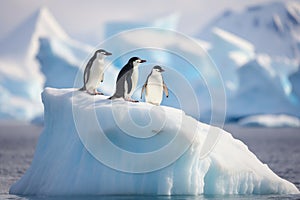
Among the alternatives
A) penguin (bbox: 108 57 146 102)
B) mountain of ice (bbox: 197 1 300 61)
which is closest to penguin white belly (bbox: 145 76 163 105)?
penguin (bbox: 108 57 146 102)

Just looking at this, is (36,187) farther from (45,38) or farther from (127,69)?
(45,38)

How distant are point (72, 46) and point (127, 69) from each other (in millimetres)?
53799

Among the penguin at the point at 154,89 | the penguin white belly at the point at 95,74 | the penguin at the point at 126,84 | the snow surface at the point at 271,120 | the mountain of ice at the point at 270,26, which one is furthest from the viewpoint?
the mountain of ice at the point at 270,26

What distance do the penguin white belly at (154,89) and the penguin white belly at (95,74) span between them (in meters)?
1.18

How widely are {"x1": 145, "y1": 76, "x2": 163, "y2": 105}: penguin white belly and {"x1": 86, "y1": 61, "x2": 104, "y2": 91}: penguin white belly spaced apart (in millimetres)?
1184

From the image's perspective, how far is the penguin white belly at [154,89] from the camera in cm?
1228

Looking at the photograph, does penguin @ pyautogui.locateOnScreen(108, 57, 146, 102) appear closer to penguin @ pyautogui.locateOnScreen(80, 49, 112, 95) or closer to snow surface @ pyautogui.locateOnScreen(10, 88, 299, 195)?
snow surface @ pyautogui.locateOnScreen(10, 88, 299, 195)

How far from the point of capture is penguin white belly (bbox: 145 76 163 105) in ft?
40.3

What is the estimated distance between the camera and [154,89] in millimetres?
12320

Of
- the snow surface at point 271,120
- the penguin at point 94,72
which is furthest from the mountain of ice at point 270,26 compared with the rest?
the penguin at point 94,72

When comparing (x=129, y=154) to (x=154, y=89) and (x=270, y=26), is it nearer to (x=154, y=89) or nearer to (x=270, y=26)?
(x=154, y=89)

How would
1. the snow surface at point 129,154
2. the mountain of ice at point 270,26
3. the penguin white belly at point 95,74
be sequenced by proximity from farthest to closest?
the mountain of ice at point 270,26
the penguin white belly at point 95,74
the snow surface at point 129,154

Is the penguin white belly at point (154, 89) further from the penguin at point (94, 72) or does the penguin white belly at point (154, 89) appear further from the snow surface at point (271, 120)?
the snow surface at point (271, 120)

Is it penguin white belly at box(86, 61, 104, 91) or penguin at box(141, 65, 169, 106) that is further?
penguin white belly at box(86, 61, 104, 91)
